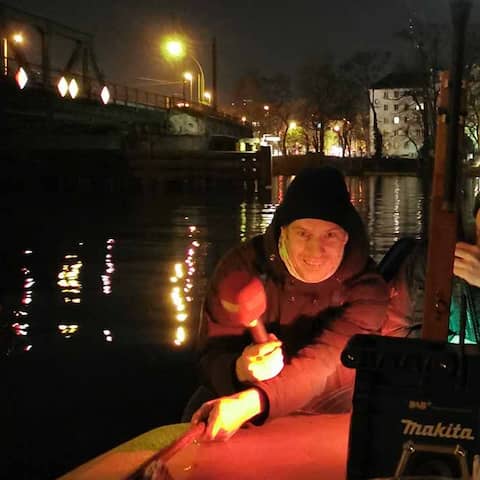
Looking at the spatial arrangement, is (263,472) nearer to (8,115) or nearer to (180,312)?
(180,312)

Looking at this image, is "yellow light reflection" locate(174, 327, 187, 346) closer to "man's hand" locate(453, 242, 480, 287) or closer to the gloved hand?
the gloved hand

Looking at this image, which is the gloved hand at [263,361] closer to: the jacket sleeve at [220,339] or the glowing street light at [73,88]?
the jacket sleeve at [220,339]

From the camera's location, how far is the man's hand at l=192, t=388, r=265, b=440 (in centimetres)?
270

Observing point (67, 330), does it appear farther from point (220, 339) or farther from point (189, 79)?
point (189, 79)

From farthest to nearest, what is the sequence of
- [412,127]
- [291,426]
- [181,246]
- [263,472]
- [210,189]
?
[412,127] → [210,189] → [181,246] → [291,426] → [263,472]

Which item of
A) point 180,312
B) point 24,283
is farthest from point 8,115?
point 180,312

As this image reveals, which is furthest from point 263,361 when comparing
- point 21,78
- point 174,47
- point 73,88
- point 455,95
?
point 174,47

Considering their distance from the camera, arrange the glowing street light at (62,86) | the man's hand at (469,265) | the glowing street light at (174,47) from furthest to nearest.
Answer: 1. the glowing street light at (174,47)
2. the glowing street light at (62,86)
3. the man's hand at (469,265)

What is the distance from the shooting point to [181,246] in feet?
52.5

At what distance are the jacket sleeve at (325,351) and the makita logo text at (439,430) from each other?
102 cm

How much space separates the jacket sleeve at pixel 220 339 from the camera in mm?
3166

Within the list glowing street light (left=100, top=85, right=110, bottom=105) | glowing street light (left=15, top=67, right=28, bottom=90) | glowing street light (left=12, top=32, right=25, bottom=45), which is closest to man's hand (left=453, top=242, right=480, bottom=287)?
glowing street light (left=15, top=67, right=28, bottom=90)

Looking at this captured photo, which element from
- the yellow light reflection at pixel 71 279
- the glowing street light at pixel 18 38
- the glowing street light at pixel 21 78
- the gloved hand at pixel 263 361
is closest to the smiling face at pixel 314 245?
the gloved hand at pixel 263 361

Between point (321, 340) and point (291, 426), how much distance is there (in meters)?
0.38
